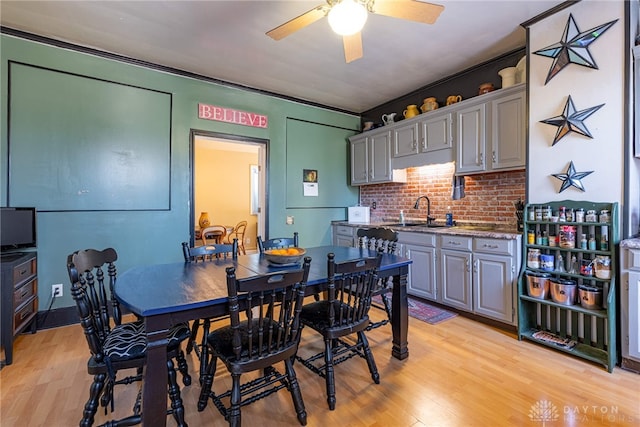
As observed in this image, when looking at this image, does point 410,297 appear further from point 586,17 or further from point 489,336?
point 586,17

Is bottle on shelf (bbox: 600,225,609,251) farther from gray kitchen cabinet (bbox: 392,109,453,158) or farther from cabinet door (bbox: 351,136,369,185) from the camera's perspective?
cabinet door (bbox: 351,136,369,185)

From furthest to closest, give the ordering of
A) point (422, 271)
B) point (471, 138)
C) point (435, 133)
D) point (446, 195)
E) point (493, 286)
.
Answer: point (446, 195) < point (435, 133) < point (422, 271) < point (471, 138) < point (493, 286)

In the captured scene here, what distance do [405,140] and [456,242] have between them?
5.34ft

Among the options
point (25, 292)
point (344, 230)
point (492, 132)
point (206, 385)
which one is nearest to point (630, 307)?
point (492, 132)

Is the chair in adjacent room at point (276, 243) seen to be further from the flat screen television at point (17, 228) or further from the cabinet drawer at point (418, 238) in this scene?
the flat screen television at point (17, 228)

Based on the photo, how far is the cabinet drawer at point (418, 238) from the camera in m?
3.50

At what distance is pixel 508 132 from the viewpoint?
3.05 metres

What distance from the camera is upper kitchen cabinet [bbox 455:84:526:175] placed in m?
2.97

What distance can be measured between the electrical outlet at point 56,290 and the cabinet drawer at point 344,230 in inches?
137

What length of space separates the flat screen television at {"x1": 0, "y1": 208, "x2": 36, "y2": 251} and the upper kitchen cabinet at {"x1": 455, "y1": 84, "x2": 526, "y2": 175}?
439 cm

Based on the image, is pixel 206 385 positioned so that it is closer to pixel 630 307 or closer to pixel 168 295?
pixel 168 295

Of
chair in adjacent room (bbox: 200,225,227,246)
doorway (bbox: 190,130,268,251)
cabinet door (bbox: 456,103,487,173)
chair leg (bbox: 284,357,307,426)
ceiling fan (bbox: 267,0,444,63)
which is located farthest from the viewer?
doorway (bbox: 190,130,268,251)

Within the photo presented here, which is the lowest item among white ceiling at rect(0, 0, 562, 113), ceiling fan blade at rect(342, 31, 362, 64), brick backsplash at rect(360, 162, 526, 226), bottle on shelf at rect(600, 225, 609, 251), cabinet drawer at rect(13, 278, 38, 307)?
cabinet drawer at rect(13, 278, 38, 307)

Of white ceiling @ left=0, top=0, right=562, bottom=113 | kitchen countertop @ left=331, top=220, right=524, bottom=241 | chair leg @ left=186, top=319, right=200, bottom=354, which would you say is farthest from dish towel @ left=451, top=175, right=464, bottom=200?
chair leg @ left=186, top=319, right=200, bottom=354
